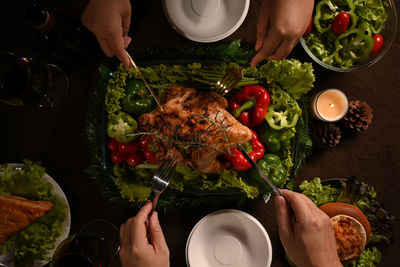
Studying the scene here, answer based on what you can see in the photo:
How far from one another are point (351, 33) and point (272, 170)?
1126 mm

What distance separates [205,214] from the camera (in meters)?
2.31

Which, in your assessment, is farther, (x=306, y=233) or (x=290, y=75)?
(x=290, y=75)

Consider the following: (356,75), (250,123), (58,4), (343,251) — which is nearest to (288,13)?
(250,123)

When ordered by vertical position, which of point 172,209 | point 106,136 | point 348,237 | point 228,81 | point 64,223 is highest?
point 228,81

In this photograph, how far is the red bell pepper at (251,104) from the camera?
210cm

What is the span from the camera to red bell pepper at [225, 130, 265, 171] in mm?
2057

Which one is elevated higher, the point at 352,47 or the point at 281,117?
the point at 352,47

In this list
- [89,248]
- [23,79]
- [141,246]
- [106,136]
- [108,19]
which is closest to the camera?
[108,19]

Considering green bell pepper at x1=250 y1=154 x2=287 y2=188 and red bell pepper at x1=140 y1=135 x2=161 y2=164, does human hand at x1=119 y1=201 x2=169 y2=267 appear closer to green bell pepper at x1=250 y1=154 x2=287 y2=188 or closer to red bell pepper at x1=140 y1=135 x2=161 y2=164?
red bell pepper at x1=140 y1=135 x2=161 y2=164

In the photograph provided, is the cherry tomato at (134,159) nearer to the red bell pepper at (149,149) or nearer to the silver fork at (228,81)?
the red bell pepper at (149,149)

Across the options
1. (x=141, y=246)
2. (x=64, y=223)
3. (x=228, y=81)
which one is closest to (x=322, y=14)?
(x=228, y=81)

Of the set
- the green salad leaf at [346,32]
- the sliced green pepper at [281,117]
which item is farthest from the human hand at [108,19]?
the green salad leaf at [346,32]

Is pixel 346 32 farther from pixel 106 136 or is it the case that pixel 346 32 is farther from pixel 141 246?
pixel 141 246

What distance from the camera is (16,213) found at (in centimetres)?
207
